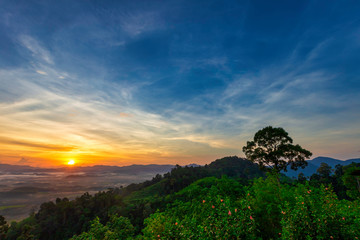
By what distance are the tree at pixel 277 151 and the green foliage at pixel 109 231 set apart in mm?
24597

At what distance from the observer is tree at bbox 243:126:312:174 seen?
1249 inches

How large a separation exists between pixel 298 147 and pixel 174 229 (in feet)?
109

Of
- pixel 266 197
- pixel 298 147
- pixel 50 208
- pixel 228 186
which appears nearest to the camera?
pixel 266 197

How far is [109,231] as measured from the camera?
47.5ft

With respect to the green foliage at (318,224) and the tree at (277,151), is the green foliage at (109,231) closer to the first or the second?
the green foliage at (318,224)

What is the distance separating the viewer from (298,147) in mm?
31812

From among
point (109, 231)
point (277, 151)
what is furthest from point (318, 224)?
point (277, 151)

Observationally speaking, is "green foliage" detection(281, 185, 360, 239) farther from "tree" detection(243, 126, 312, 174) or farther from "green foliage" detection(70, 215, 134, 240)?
"tree" detection(243, 126, 312, 174)

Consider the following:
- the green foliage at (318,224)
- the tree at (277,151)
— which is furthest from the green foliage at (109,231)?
the tree at (277,151)

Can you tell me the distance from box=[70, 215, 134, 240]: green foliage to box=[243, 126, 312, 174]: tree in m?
24.6

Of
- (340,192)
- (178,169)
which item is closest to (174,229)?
(340,192)

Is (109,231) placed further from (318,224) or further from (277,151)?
(277,151)

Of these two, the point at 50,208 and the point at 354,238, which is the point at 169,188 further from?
the point at 354,238

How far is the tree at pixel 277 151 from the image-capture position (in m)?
31.7
